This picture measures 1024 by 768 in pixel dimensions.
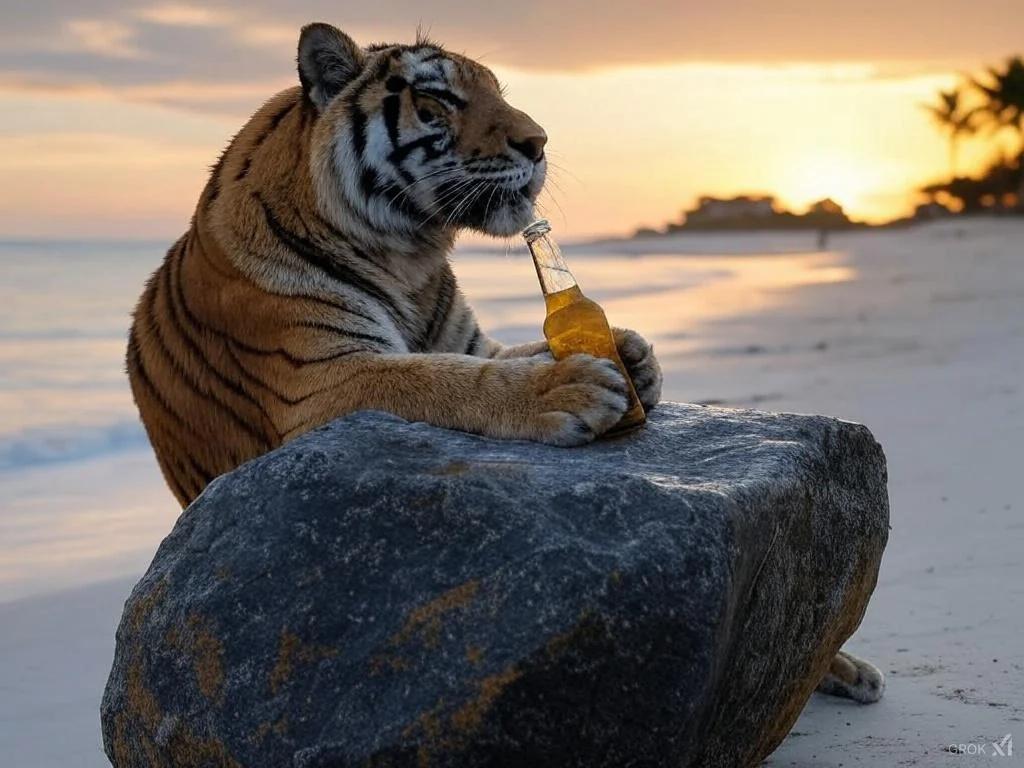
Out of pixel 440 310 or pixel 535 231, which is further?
pixel 440 310

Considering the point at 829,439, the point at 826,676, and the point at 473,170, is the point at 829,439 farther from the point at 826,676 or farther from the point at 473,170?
the point at 473,170

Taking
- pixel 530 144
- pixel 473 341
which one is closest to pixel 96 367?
pixel 473 341

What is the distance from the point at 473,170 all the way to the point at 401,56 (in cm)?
50

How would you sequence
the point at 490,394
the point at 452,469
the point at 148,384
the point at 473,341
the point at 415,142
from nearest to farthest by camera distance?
the point at 452,469
the point at 490,394
the point at 415,142
the point at 148,384
the point at 473,341

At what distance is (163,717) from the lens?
11.1 ft

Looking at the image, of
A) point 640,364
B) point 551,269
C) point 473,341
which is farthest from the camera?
point 473,341

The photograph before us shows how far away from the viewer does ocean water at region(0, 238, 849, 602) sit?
741cm

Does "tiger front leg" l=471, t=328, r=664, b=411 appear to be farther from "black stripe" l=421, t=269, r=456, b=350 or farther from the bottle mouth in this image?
"black stripe" l=421, t=269, r=456, b=350

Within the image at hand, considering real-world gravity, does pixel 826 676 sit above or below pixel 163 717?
below

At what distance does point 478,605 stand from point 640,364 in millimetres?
1308

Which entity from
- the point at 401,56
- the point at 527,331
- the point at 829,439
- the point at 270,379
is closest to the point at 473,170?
the point at 401,56

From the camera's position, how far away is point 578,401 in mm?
3771

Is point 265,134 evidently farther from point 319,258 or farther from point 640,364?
point 640,364

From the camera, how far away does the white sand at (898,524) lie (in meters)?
4.37
